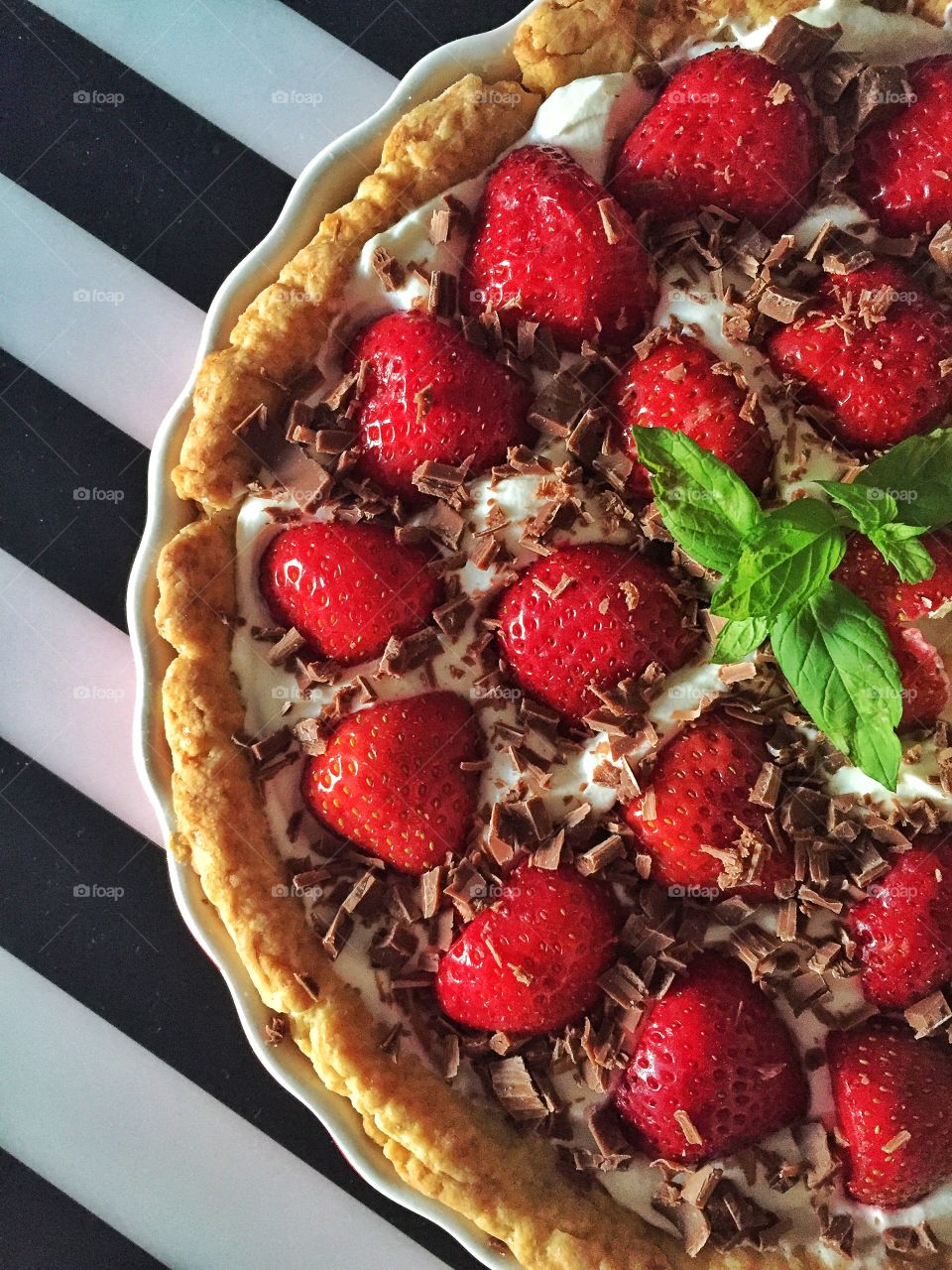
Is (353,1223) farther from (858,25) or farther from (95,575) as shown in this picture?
(858,25)

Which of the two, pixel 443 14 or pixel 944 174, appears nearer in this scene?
pixel 944 174

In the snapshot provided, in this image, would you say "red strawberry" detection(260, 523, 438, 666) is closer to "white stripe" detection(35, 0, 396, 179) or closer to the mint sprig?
the mint sprig

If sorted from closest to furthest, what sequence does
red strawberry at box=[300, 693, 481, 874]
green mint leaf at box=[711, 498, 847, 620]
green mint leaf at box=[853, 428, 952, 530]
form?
green mint leaf at box=[711, 498, 847, 620], green mint leaf at box=[853, 428, 952, 530], red strawberry at box=[300, 693, 481, 874]

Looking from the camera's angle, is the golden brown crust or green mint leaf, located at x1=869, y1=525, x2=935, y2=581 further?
the golden brown crust

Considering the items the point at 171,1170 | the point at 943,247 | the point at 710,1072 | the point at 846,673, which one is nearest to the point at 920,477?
the point at 846,673

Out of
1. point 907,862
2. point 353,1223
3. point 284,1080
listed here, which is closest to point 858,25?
point 907,862

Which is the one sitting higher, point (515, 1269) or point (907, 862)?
point (907, 862)

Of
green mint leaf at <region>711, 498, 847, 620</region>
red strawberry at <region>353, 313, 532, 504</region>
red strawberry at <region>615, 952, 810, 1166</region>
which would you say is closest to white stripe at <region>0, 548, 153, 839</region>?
red strawberry at <region>353, 313, 532, 504</region>
